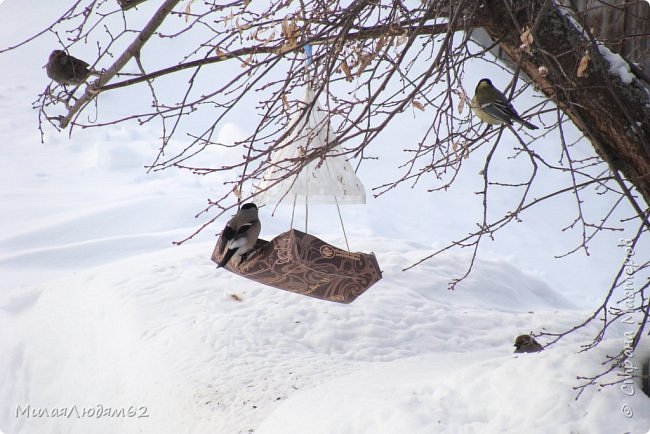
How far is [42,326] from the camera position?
5484 millimetres

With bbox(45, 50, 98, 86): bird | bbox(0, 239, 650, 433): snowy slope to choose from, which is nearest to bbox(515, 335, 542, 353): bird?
bbox(0, 239, 650, 433): snowy slope

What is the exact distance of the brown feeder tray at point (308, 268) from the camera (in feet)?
9.16

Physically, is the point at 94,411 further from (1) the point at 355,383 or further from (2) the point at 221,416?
(1) the point at 355,383

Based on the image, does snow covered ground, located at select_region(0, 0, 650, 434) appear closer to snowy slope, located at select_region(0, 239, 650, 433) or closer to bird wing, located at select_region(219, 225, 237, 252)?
snowy slope, located at select_region(0, 239, 650, 433)

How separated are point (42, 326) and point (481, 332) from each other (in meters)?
3.38

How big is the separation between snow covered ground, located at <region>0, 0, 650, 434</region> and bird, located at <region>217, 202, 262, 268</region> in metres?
0.96

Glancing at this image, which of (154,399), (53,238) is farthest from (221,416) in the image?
(53,238)

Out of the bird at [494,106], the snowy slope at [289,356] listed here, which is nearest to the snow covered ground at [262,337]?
the snowy slope at [289,356]

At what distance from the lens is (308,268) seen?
2840 millimetres

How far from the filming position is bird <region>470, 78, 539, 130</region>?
2539 mm

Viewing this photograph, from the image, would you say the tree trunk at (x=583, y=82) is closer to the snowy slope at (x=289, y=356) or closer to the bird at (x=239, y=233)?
the snowy slope at (x=289, y=356)

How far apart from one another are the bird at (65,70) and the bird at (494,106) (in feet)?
4.72

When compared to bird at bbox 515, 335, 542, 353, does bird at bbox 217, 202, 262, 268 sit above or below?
above

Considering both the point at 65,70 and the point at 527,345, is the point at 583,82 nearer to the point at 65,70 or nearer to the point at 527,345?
the point at 527,345
